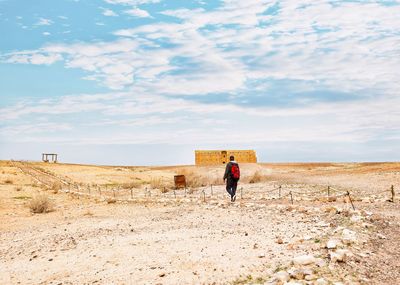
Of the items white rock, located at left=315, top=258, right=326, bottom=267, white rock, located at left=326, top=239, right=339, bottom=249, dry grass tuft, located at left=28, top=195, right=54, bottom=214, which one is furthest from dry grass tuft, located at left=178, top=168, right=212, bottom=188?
white rock, located at left=315, top=258, right=326, bottom=267

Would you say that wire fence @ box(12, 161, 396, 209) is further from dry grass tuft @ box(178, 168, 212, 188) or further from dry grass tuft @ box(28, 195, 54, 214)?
dry grass tuft @ box(28, 195, 54, 214)

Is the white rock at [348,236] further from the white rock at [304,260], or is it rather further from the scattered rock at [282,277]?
the scattered rock at [282,277]

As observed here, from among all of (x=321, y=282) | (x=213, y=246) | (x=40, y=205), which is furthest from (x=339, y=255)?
(x=40, y=205)

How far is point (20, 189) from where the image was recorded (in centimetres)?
3478

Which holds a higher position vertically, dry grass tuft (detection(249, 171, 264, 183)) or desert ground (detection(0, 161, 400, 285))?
dry grass tuft (detection(249, 171, 264, 183))

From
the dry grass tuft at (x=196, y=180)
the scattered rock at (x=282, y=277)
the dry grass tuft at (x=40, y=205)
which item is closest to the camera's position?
the scattered rock at (x=282, y=277)

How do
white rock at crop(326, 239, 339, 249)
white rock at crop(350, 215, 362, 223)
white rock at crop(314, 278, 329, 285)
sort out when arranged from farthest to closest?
white rock at crop(350, 215, 362, 223) < white rock at crop(326, 239, 339, 249) < white rock at crop(314, 278, 329, 285)

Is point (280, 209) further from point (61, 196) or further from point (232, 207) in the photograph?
point (61, 196)

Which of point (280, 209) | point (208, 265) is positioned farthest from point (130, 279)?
point (280, 209)

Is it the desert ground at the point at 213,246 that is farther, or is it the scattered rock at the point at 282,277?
the desert ground at the point at 213,246

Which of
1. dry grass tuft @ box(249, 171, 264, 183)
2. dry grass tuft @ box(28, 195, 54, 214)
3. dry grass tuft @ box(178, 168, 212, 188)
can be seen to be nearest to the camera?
dry grass tuft @ box(28, 195, 54, 214)

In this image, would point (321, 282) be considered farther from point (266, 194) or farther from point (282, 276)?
point (266, 194)

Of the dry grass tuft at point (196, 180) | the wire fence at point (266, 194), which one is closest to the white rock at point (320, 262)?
the wire fence at point (266, 194)

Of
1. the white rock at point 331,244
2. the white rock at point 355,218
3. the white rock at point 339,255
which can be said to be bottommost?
the white rock at point 339,255
